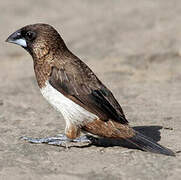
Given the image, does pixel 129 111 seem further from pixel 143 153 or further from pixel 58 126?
pixel 143 153

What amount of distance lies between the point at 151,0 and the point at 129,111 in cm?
559

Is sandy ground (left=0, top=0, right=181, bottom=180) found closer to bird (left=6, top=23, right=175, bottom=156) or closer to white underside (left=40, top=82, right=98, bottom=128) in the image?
bird (left=6, top=23, right=175, bottom=156)

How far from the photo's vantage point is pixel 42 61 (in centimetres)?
627

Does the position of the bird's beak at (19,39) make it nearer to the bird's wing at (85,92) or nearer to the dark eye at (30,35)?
the dark eye at (30,35)

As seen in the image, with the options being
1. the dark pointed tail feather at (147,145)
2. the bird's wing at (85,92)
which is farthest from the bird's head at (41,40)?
the dark pointed tail feather at (147,145)

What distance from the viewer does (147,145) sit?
233 inches

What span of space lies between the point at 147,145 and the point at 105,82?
10.5 feet

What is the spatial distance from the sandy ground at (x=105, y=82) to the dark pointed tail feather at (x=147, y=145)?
0.06 m

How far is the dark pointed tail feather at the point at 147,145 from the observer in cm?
587

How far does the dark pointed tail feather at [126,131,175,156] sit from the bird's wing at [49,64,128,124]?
0.23 metres

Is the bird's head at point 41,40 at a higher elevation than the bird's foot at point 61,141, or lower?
higher

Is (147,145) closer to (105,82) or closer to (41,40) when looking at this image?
(41,40)

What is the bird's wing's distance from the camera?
5992 mm

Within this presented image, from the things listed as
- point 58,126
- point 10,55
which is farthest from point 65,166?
point 10,55
